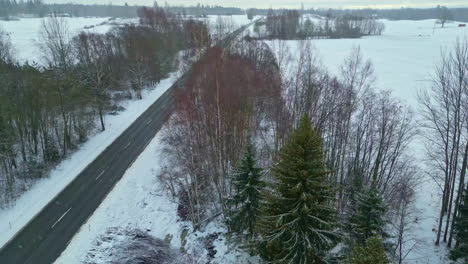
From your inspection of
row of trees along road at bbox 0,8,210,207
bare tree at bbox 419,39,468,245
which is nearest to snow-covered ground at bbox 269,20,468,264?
bare tree at bbox 419,39,468,245

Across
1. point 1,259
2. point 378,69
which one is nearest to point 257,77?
point 1,259

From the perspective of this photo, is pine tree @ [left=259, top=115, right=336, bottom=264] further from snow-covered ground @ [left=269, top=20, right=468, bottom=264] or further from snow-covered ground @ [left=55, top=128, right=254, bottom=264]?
snow-covered ground @ [left=269, top=20, right=468, bottom=264]

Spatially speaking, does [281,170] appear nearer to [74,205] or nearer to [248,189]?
[248,189]

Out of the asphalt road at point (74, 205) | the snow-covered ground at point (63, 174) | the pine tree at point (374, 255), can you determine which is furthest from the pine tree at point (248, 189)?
the snow-covered ground at point (63, 174)

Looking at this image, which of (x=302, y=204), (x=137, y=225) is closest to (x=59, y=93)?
(x=137, y=225)

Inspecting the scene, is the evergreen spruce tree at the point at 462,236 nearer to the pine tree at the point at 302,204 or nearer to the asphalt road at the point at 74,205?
the pine tree at the point at 302,204

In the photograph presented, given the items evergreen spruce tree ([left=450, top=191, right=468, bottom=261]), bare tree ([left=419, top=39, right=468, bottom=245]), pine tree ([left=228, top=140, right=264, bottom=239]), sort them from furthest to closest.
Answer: bare tree ([left=419, top=39, right=468, bottom=245]) < pine tree ([left=228, top=140, right=264, bottom=239]) < evergreen spruce tree ([left=450, top=191, right=468, bottom=261])
